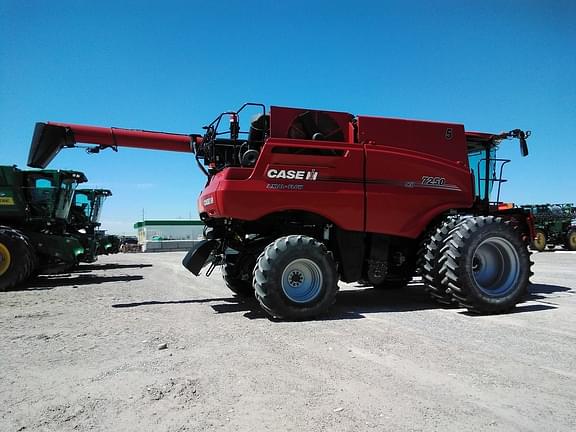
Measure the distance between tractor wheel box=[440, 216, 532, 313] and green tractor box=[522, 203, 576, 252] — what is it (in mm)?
20461

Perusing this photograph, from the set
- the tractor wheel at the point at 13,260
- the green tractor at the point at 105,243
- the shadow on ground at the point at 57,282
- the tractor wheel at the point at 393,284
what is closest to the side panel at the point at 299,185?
the tractor wheel at the point at 393,284

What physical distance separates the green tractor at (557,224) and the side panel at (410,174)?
67.6 feet

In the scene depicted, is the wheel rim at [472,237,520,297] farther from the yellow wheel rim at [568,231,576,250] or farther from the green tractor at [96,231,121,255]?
the yellow wheel rim at [568,231,576,250]

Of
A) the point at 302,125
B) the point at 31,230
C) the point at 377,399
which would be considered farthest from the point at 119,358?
the point at 31,230

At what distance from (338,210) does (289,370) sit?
3.06 meters

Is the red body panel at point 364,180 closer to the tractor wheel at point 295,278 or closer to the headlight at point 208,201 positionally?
the headlight at point 208,201

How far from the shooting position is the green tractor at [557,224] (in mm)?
24847

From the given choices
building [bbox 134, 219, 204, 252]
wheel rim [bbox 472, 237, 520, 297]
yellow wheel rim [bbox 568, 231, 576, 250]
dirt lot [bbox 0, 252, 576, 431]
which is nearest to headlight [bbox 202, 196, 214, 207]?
dirt lot [bbox 0, 252, 576, 431]

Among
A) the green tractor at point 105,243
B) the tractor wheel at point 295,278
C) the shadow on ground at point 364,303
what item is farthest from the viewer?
the green tractor at point 105,243

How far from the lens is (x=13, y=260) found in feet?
33.1

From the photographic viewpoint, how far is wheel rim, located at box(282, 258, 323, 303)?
602cm

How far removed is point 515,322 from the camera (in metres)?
5.79

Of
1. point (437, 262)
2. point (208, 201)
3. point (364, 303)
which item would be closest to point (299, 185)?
point (208, 201)

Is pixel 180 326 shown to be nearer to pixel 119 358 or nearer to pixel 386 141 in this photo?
pixel 119 358
